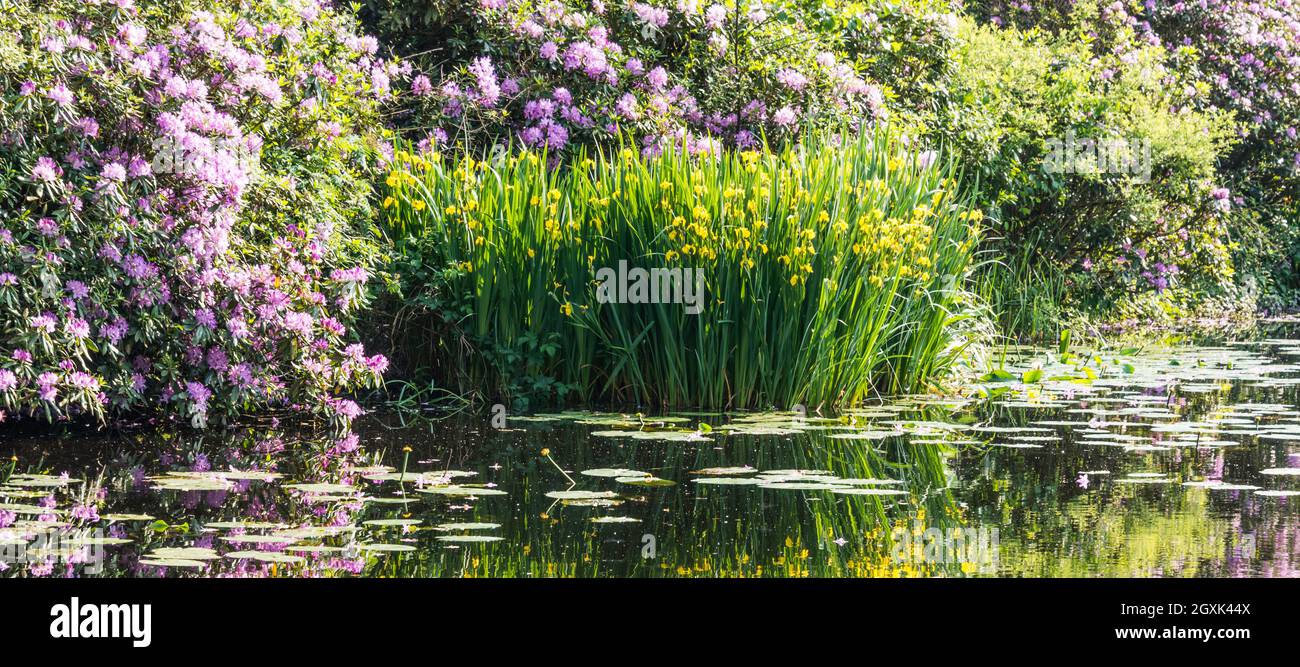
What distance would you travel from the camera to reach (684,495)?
17.3ft

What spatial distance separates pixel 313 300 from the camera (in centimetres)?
704

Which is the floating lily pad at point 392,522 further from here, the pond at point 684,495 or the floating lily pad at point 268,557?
the floating lily pad at point 268,557

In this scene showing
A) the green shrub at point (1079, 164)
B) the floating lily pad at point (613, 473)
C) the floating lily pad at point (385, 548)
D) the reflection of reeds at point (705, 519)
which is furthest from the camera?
the green shrub at point (1079, 164)

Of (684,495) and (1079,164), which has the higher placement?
(1079,164)

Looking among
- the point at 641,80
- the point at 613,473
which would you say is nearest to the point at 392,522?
the point at 613,473

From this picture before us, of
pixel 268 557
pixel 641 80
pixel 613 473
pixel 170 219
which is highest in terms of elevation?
pixel 641 80

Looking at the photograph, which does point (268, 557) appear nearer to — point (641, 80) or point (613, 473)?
point (613, 473)

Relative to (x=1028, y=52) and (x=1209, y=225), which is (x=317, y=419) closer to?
(x=1028, y=52)

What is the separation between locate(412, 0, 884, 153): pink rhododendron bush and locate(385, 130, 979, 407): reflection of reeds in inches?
56.2

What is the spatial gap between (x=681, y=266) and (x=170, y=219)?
251 cm

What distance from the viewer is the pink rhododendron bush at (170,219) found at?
6.10 metres

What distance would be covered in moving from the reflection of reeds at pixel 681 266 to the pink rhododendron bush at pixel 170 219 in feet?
2.23

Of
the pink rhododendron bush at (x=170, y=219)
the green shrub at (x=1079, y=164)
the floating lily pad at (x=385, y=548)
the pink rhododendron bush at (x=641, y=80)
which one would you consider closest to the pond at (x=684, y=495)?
the floating lily pad at (x=385, y=548)
